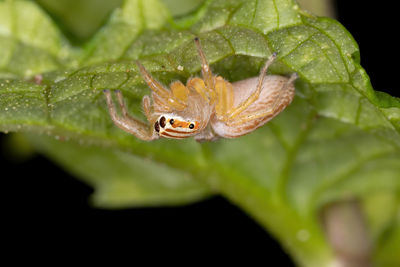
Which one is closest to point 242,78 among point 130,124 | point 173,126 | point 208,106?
point 208,106

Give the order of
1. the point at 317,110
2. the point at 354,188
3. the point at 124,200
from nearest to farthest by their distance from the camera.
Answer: the point at 317,110, the point at 354,188, the point at 124,200

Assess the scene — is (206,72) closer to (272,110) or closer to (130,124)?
(272,110)

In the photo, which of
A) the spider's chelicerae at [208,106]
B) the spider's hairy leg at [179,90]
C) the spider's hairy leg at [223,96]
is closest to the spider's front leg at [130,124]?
the spider's chelicerae at [208,106]

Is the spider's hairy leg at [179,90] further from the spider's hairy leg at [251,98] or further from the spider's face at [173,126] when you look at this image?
the spider's hairy leg at [251,98]

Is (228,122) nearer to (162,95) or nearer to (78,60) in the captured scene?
(162,95)

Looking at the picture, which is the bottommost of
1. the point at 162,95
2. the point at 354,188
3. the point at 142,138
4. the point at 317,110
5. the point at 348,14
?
the point at 354,188

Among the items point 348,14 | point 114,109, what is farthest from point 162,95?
point 348,14
